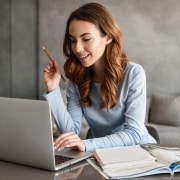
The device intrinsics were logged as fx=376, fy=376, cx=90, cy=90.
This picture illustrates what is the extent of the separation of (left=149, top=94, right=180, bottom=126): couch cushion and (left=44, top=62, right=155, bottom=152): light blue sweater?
2217 millimetres

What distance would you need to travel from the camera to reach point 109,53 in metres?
1.73

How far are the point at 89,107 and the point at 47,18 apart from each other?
9.50 feet

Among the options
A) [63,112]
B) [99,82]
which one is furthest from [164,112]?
[63,112]

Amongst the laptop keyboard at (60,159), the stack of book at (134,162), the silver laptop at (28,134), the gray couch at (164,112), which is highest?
the silver laptop at (28,134)

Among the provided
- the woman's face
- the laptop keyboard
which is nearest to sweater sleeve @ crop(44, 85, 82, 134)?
the woman's face

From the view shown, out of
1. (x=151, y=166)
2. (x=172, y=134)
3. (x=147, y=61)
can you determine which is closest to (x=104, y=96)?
(x=151, y=166)

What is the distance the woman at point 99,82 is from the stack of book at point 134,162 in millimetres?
251

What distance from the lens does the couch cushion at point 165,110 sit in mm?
3830

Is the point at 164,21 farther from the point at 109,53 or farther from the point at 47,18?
the point at 109,53

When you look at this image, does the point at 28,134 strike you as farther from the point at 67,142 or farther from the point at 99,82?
the point at 99,82

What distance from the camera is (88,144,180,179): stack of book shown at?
108 cm

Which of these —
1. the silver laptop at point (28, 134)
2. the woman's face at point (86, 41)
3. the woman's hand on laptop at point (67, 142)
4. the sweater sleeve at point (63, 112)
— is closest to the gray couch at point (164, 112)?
the sweater sleeve at point (63, 112)

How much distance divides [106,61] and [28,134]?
71 cm

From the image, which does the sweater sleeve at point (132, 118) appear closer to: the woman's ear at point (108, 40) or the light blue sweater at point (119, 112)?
the light blue sweater at point (119, 112)
